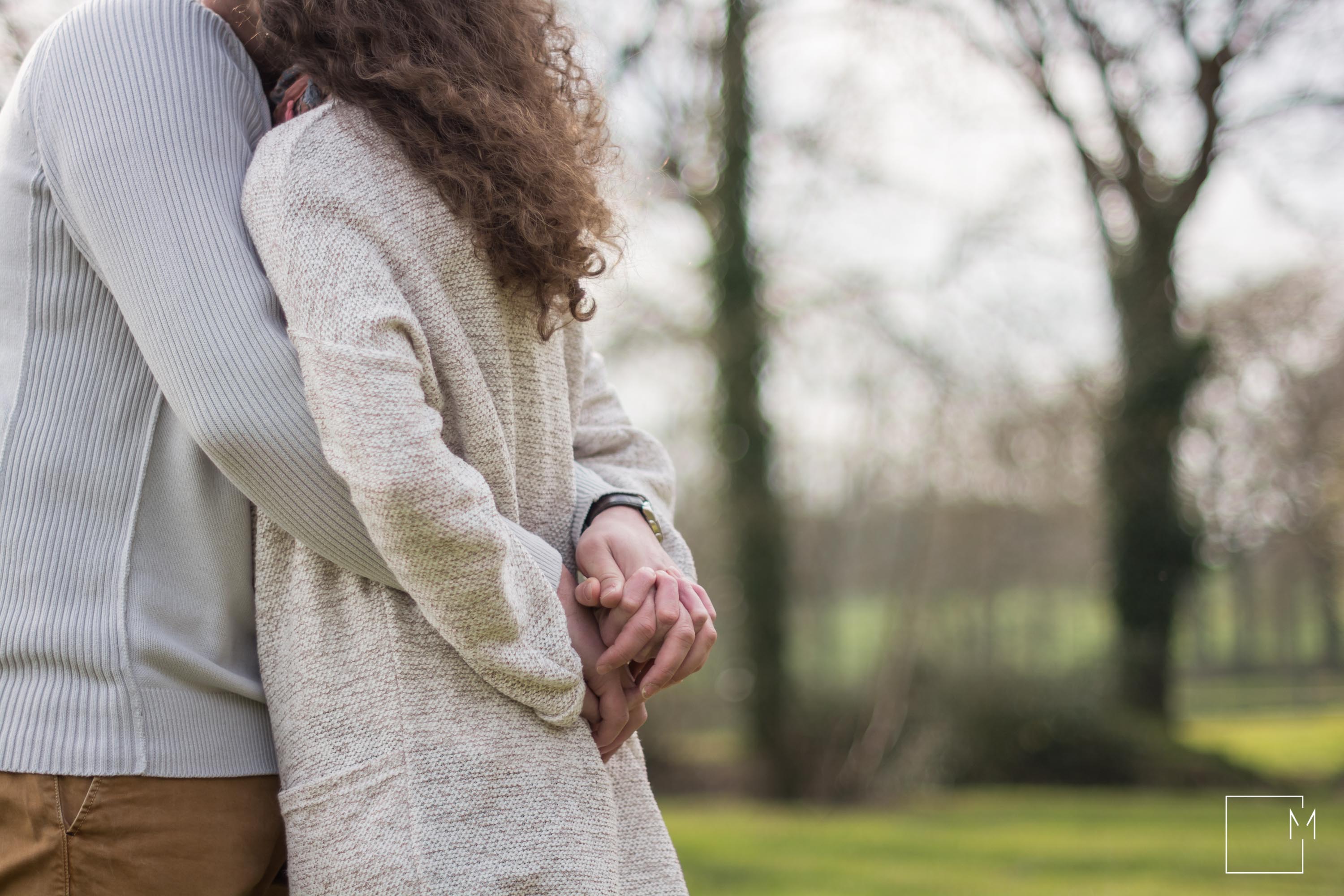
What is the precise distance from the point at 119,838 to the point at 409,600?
31 centimetres

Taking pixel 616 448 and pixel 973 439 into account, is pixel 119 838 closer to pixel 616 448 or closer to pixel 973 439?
pixel 616 448

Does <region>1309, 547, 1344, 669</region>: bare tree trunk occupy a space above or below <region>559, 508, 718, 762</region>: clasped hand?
below

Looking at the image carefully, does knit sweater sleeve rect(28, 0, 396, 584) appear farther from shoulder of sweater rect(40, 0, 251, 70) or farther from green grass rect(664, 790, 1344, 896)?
green grass rect(664, 790, 1344, 896)

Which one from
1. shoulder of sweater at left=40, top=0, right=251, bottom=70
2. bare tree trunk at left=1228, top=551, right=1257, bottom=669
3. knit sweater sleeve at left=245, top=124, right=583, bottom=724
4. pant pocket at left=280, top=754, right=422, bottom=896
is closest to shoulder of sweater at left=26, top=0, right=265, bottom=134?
shoulder of sweater at left=40, top=0, right=251, bottom=70

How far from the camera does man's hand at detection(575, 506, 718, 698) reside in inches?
42.5

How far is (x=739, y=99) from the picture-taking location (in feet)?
32.5

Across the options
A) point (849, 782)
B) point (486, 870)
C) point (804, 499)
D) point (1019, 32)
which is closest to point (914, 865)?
point (849, 782)

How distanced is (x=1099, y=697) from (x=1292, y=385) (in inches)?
135

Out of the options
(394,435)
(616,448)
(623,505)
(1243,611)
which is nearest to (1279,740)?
(1243,611)

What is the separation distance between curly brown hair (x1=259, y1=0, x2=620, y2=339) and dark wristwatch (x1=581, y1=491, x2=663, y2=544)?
0.69 feet

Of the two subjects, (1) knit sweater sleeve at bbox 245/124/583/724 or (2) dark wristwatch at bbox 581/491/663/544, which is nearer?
(1) knit sweater sleeve at bbox 245/124/583/724

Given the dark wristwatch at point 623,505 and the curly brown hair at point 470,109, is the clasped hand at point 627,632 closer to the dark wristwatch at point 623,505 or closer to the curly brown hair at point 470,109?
the dark wristwatch at point 623,505

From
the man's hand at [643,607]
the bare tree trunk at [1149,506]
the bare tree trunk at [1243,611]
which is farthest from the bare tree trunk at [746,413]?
the man's hand at [643,607]

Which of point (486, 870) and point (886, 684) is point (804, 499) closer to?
point (886, 684)
